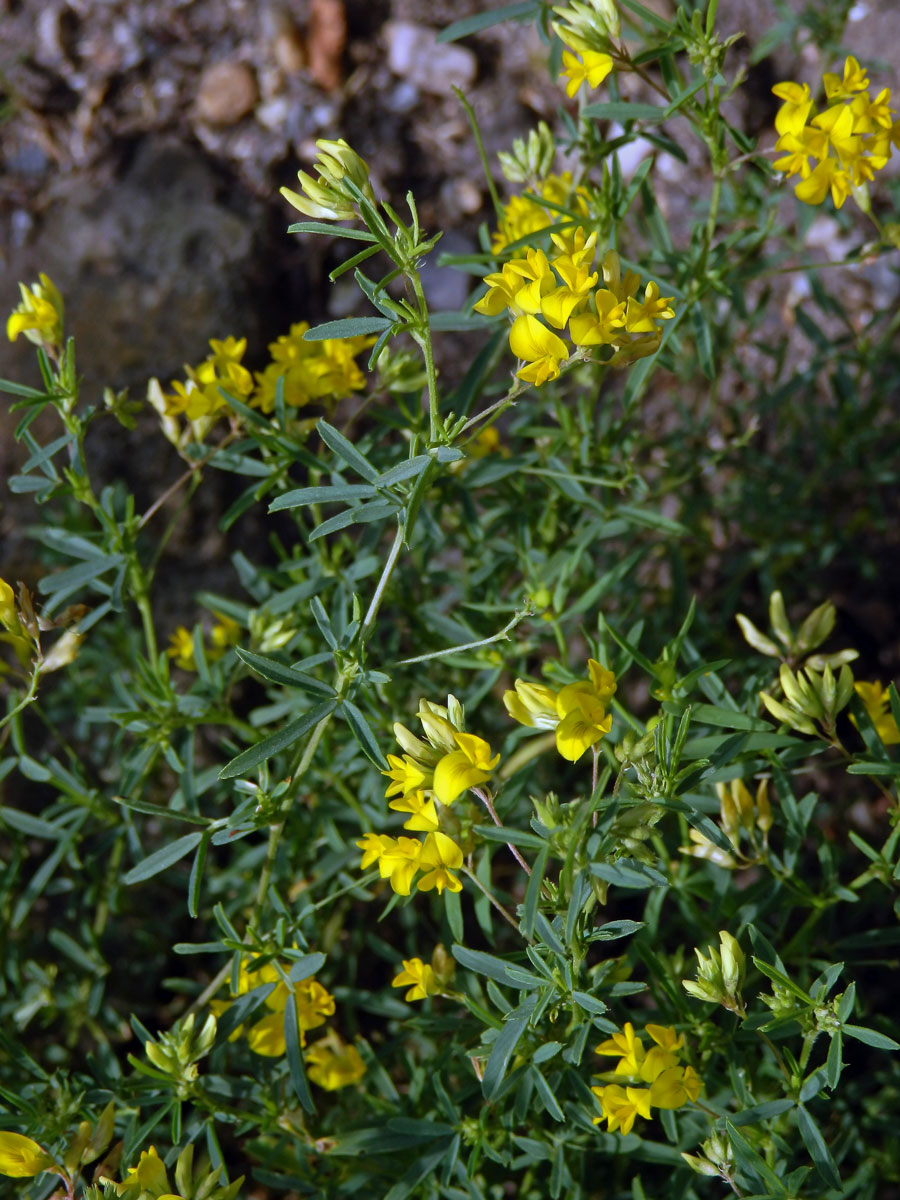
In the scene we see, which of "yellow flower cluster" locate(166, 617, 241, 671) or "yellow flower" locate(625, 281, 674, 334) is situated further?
"yellow flower cluster" locate(166, 617, 241, 671)

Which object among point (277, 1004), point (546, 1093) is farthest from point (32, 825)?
point (546, 1093)

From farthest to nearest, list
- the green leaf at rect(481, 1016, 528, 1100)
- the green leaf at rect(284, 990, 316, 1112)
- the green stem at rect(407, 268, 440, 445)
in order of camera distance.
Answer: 1. the green leaf at rect(284, 990, 316, 1112)
2. the green leaf at rect(481, 1016, 528, 1100)
3. the green stem at rect(407, 268, 440, 445)

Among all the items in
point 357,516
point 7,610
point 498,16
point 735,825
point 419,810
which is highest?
point 498,16

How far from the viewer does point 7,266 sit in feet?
10.8

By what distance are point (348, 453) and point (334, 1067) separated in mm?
1089

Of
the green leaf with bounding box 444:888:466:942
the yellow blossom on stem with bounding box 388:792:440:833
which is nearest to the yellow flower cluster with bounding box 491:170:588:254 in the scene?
the yellow blossom on stem with bounding box 388:792:440:833

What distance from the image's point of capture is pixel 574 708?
1450 millimetres

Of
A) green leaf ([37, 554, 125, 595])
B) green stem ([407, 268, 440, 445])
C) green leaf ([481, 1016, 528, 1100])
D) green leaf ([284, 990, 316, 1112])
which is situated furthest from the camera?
green leaf ([37, 554, 125, 595])

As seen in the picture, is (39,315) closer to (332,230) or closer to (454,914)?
(332,230)

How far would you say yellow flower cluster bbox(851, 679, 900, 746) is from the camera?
1692mm

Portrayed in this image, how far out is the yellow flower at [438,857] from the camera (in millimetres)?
1421

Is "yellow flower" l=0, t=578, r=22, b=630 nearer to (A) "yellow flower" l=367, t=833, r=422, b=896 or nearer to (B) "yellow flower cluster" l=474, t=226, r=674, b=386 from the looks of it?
(A) "yellow flower" l=367, t=833, r=422, b=896

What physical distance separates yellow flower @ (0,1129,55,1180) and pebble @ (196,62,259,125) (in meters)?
3.23

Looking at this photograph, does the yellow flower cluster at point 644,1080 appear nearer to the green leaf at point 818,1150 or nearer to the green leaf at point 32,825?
the green leaf at point 818,1150
